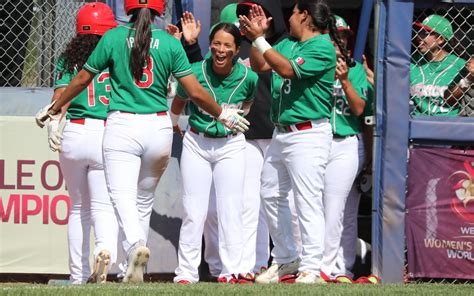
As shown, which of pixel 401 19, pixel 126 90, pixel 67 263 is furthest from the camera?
pixel 67 263

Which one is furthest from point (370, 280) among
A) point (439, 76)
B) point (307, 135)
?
point (439, 76)

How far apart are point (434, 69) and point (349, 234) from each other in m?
1.37

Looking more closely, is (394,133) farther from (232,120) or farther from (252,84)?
(232,120)

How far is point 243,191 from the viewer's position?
26.0 ft

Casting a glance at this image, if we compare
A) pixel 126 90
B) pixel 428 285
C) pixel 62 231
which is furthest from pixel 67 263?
pixel 428 285

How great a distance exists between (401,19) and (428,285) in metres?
1.88

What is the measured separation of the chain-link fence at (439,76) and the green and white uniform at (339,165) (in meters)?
0.40

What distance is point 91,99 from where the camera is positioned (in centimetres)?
745

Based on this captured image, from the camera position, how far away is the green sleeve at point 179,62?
6.80m

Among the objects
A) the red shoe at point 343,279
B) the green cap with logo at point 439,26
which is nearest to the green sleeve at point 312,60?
the green cap with logo at point 439,26

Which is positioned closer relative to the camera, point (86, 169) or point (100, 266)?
point (100, 266)

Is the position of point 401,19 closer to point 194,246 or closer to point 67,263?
point 194,246

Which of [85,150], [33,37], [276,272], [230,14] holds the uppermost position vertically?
[230,14]

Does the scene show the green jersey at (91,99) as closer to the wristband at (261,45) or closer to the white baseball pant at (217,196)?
the white baseball pant at (217,196)
